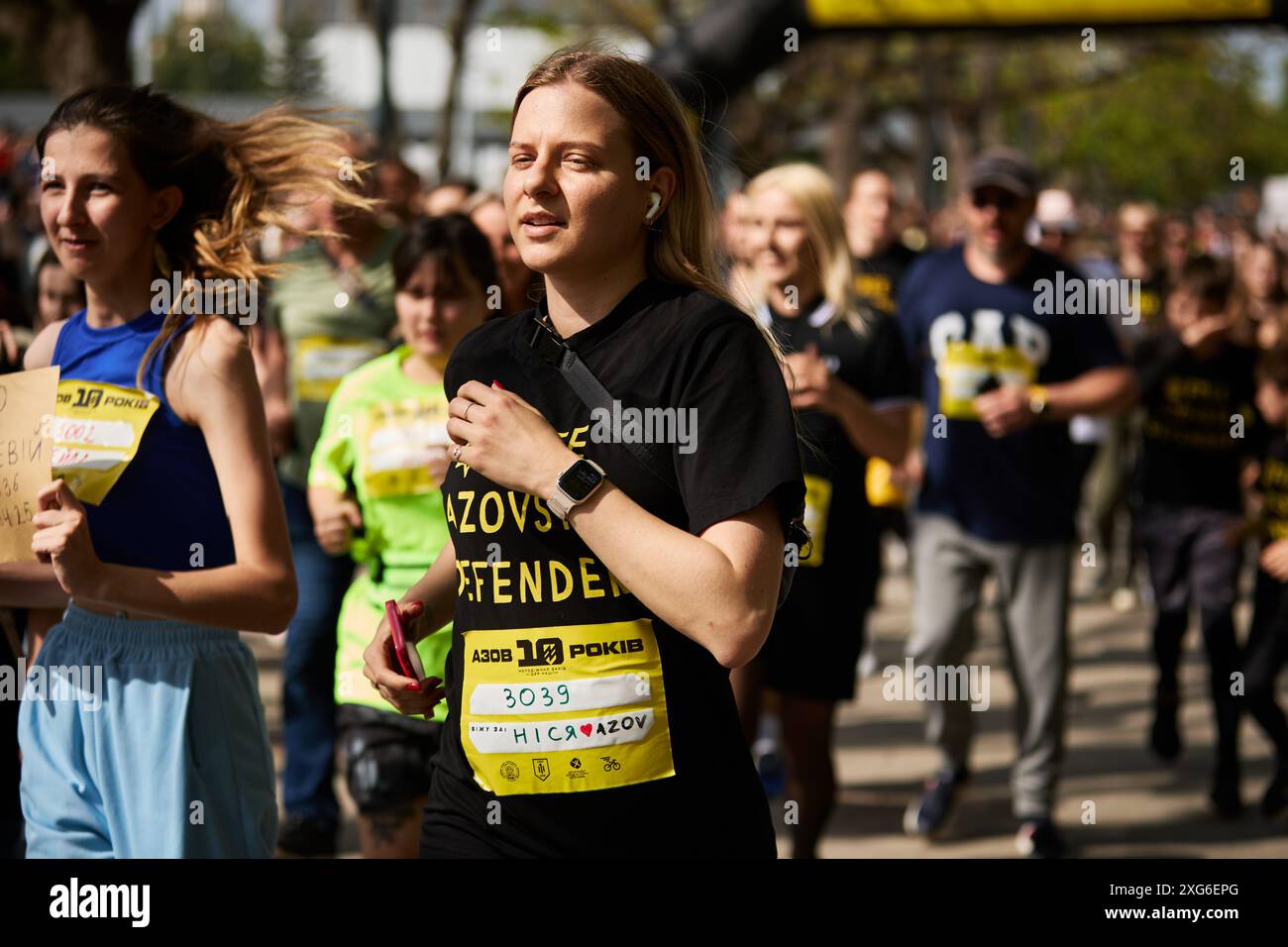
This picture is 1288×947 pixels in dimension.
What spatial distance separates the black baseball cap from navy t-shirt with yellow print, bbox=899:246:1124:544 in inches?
10.0

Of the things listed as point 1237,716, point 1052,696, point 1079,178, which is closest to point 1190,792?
point 1237,716

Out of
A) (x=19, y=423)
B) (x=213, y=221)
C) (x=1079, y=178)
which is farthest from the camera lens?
(x=1079, y=178)

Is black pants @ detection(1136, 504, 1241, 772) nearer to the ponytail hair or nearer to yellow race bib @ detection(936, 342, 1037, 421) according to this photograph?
yellow race bib @ detection(936, 342, 1037, 421)

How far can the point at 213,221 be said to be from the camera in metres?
3.38

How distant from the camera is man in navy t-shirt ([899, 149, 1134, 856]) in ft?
20.6

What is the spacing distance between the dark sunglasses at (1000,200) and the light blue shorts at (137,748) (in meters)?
3.94

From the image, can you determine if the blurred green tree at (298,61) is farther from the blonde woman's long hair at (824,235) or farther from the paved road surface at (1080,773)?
the blonde woman's long hair at (824,235)

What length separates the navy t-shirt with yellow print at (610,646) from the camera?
2514mm

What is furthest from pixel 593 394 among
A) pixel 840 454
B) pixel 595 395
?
pixel 840 454

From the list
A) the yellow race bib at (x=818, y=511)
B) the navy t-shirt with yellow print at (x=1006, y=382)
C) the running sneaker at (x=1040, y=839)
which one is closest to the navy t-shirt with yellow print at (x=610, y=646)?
the yellow race bib at (x=818, y=511)

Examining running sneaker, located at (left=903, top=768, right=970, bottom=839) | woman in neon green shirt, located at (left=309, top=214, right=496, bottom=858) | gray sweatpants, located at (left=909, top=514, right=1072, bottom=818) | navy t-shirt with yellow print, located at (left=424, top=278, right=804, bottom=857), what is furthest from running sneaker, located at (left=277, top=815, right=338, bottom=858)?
navy t-shirt with yellow print, located at (left=424, top=278, right=804, bottom=857)

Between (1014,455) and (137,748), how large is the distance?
388cm
